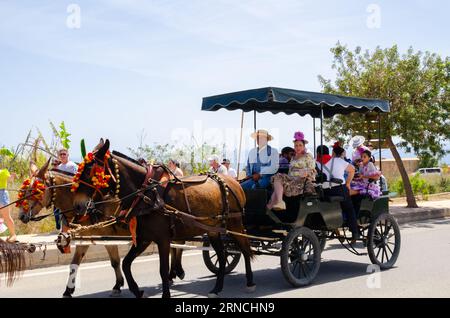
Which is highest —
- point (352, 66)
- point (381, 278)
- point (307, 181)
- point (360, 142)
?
point (352, 66)

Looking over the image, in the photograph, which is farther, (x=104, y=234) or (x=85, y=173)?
(x=104, y=234)

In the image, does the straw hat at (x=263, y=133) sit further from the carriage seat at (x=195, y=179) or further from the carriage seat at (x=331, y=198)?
the carriage seat at (x=195, y=179)

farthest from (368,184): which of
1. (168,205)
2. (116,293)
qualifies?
(116,293)

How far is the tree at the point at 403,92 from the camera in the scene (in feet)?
59.7

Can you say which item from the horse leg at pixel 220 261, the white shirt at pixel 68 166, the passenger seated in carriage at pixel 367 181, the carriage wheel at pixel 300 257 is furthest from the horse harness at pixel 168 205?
the white shirt at pixel 68 166

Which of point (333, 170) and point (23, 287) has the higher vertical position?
point (333, 170)

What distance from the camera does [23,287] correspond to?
8.40m

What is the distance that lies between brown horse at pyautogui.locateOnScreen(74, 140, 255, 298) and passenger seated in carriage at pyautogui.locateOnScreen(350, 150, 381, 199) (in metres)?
2.81

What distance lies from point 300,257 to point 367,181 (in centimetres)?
236

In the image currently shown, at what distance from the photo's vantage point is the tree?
1819cm
